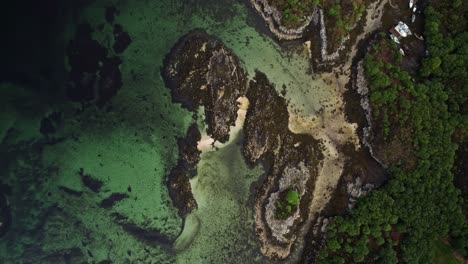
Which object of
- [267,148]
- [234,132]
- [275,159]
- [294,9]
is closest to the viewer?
[294,9]

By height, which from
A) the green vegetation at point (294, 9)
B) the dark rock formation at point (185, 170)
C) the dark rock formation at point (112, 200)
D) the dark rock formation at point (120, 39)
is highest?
the green vegetation at point (294, 9)

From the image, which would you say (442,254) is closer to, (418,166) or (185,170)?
(418,166)

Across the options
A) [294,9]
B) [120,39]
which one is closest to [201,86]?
[120,39]

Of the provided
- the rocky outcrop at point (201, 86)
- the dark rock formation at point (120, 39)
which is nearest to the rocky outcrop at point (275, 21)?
the rocky outcrop at point (201, 86)

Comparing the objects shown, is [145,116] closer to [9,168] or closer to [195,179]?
[195,179]

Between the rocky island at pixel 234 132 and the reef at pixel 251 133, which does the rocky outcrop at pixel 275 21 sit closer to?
the rocky island at pixel 234 132

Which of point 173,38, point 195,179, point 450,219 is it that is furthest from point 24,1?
point 450,219
